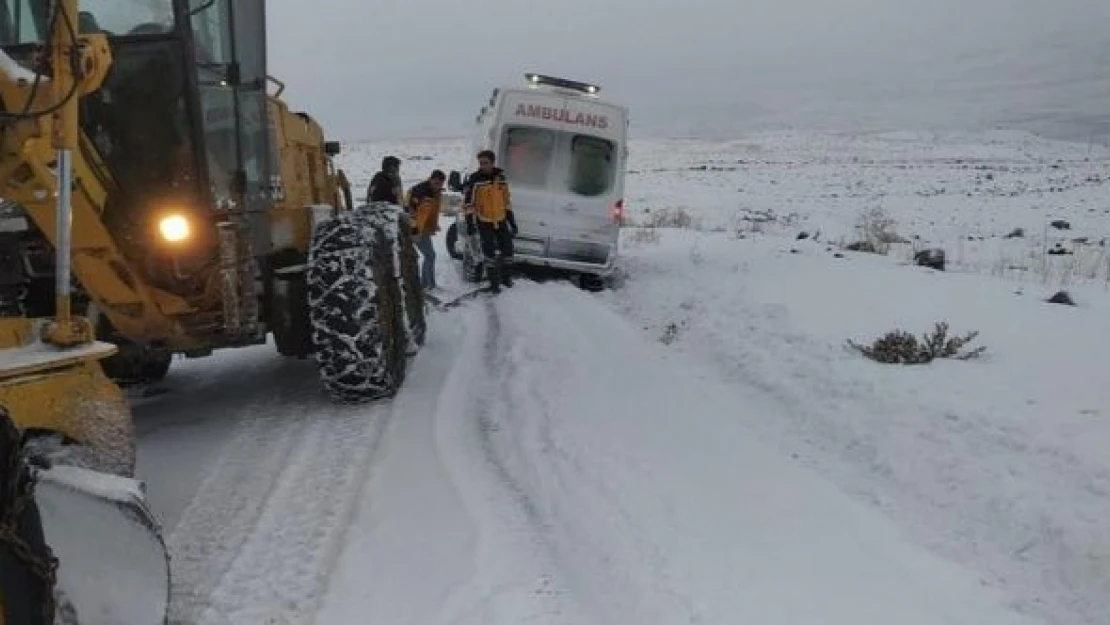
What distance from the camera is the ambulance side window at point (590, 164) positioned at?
14398 mm

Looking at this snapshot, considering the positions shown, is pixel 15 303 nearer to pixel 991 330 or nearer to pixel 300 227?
pixel 300 227

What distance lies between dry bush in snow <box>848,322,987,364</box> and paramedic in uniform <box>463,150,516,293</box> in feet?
21.6

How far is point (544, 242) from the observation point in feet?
46.8

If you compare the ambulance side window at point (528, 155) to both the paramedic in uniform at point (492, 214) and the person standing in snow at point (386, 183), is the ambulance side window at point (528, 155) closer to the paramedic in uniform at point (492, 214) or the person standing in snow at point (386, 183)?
the paramedic in uniform at point (492, 214)

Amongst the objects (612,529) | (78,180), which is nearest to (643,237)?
(78,180)

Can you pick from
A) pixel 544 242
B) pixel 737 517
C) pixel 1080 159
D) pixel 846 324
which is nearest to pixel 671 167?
pixel 1080 159

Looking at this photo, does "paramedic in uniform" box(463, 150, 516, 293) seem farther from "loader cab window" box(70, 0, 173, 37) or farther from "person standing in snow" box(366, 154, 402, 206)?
"loader cab window" box(70, 0, 173, 37)

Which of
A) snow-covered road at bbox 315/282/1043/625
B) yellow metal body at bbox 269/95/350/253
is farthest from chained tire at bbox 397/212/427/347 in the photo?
snow-covered road at bbox 315/282/1043/625

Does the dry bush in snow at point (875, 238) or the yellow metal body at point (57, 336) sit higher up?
the yellow metal body at point (57, 336)

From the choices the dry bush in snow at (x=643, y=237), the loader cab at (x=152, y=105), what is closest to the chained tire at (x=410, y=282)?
the loader cab at (x=152, y=105)

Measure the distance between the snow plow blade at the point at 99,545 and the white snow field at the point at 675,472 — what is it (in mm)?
620

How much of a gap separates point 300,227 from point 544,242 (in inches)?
276

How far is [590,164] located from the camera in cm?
1443

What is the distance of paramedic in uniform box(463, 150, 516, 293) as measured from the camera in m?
13.0
